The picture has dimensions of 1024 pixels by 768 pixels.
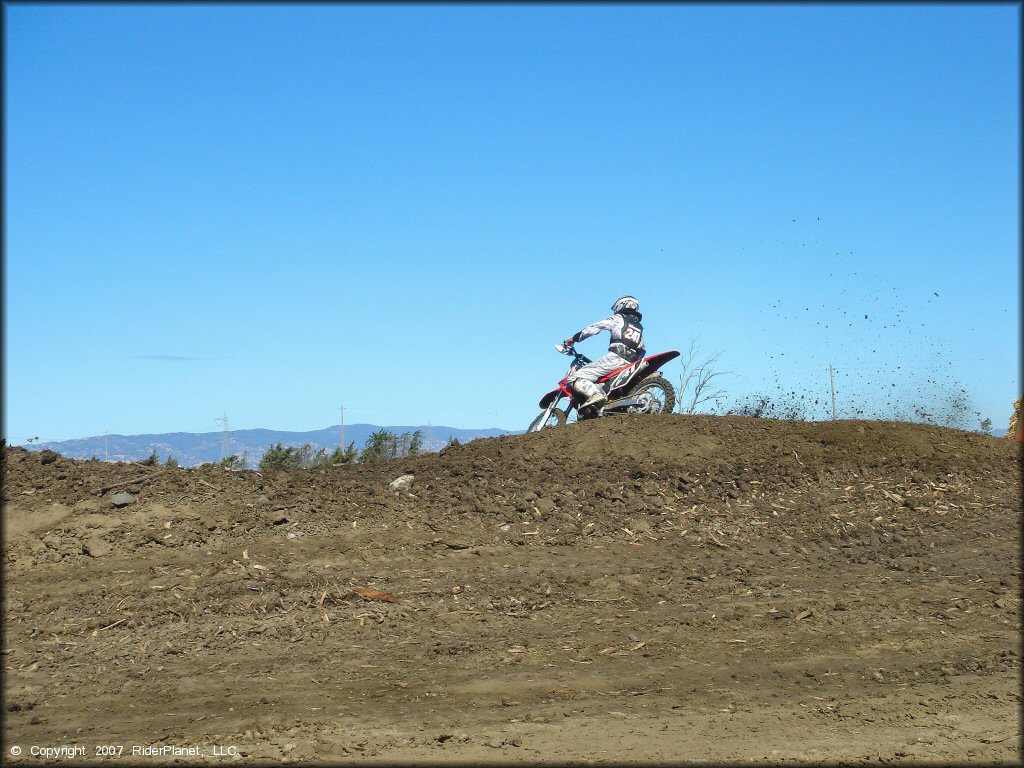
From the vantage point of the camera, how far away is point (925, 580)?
8.40 m

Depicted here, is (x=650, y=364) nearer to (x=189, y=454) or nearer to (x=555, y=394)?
(x=555, y=394)

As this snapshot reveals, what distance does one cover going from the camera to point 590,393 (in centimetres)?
1407

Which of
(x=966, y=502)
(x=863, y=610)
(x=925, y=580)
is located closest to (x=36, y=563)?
(x=863, y=610)

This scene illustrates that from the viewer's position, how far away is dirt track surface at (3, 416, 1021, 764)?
5695mm

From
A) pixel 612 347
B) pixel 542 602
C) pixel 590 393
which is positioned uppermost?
pixel 612 347

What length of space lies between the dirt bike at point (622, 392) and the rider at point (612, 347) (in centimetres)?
10

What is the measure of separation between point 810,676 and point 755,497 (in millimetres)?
4025

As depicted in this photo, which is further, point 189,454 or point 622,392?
point 189,454

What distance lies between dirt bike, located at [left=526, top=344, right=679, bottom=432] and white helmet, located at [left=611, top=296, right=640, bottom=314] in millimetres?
835

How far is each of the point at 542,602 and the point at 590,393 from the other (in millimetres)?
6549

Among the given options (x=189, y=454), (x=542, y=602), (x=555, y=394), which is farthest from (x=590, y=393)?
(x=189, y=454)

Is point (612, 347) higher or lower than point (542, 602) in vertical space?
higher

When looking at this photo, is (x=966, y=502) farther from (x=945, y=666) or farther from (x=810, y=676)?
(x=810, y=676)

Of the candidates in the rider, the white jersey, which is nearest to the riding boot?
the rider
